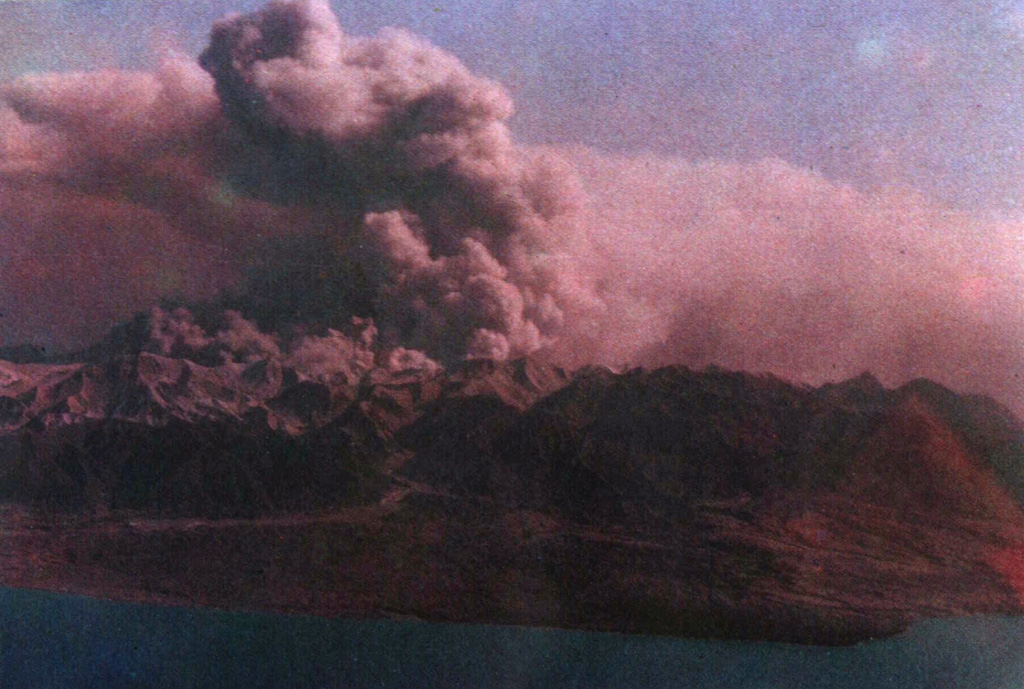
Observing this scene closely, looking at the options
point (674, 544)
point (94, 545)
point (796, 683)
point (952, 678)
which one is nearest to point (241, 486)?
point (94, 545)

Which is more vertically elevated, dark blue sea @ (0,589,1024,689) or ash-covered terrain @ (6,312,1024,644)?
ash-covered terrain @ (6,312,1024,644)

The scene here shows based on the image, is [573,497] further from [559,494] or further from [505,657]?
[505,657]

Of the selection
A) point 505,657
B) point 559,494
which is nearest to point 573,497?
point 559,494

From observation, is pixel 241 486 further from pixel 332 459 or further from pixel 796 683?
pixel 796 683
